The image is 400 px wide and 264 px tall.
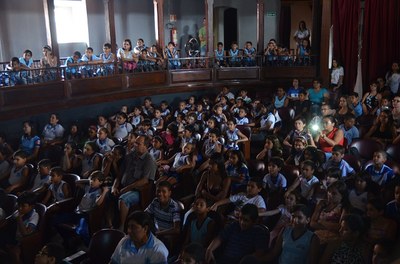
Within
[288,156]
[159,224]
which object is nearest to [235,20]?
[288,156]

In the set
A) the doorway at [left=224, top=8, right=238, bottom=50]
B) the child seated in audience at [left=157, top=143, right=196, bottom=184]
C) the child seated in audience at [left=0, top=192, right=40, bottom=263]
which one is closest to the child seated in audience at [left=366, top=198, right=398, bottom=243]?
the child seated in audience at [left=157, top=143, right=196, bottom=184]

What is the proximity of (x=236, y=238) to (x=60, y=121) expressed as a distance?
5510mm

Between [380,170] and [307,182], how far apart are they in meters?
0.77

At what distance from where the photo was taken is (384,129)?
5906mm

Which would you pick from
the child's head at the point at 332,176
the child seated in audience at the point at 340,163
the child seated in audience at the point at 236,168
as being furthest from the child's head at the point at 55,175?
the child seated in audience at the point at 340,163

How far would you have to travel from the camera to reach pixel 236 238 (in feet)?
10.9

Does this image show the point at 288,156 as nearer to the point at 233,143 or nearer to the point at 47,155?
the point at 233,143

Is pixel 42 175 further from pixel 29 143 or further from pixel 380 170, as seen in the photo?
pixel 380 170

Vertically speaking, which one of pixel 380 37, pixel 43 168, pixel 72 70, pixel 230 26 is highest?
pixel 230 26

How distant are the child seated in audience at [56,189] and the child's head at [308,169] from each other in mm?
2454

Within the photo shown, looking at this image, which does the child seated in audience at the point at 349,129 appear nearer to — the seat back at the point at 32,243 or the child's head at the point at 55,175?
the child's head at the point at 55,175

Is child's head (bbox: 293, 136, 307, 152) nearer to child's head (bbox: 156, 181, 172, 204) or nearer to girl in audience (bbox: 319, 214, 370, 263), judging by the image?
child's head (bbox: 156, 181, 172, 204)

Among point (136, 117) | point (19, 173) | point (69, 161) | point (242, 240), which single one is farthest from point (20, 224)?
point (136, 117)

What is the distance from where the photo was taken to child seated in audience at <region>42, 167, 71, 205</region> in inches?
183
